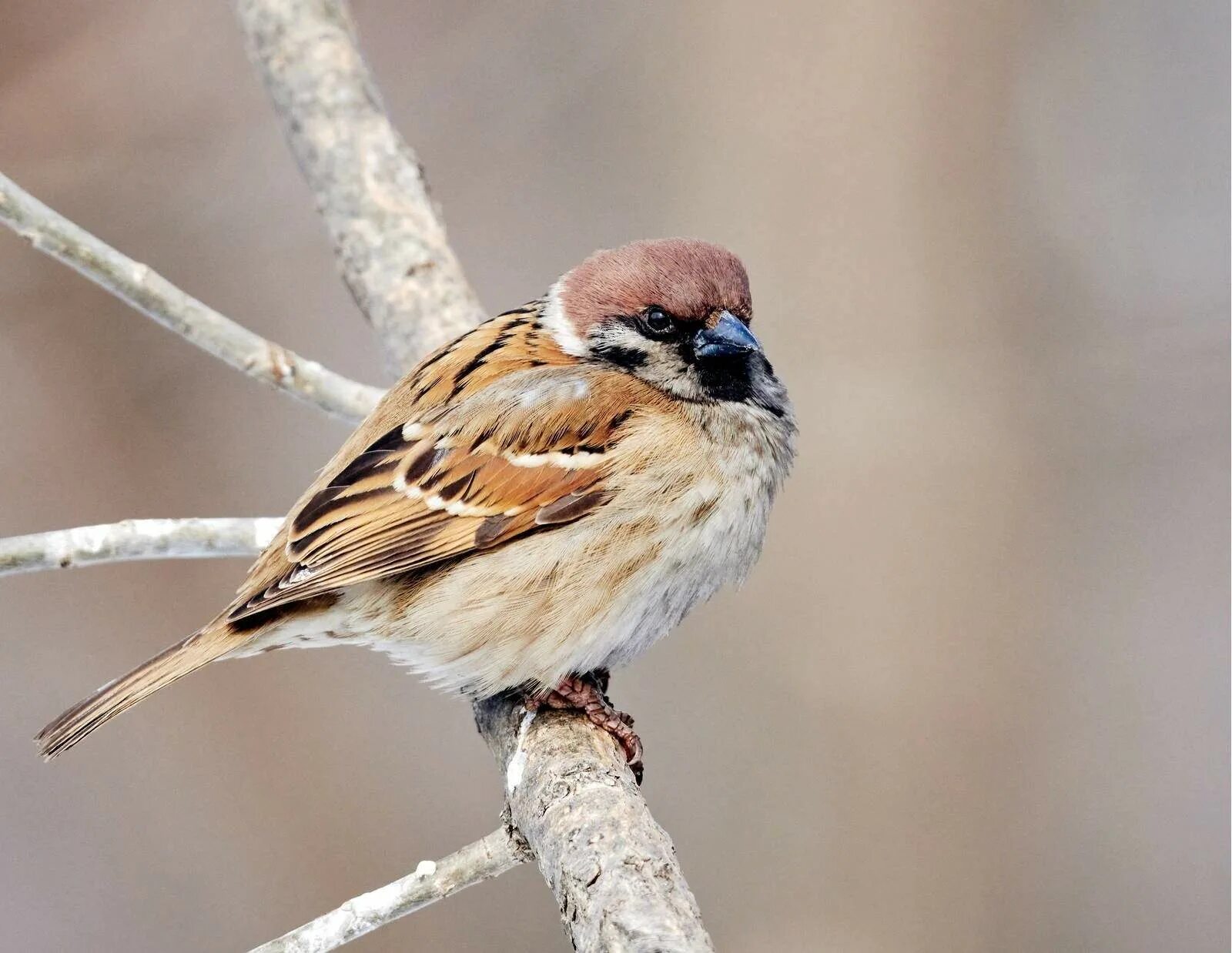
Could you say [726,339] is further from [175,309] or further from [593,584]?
[175,309]

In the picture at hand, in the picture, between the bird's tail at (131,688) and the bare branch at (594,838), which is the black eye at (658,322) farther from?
the bird's tail at (131,688)

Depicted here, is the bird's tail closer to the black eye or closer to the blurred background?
the black eye

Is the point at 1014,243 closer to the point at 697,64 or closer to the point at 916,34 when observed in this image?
the point at 916,34

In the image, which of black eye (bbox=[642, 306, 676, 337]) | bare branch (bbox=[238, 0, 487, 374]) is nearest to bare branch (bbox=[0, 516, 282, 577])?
bare branch (bbox=[238, 0, 487, 374])

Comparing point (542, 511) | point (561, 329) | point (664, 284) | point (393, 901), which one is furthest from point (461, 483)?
point (393, 901)

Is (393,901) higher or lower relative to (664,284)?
lower

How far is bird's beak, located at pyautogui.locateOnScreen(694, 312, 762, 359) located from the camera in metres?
2.85

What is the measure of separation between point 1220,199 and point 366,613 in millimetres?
4156

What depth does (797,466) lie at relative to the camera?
4.75 m

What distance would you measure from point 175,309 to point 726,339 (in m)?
1.26

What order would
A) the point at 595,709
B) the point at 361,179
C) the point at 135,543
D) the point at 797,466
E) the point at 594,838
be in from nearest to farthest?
the point at 594,838 < the point at 595,709 < the point at 135,543 < the point at 361,179 < the point at 797,466

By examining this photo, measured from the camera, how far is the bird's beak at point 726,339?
2.85 m

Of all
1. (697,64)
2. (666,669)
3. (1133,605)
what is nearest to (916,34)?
(697,64)

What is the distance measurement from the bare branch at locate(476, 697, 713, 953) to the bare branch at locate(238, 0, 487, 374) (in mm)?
1181
